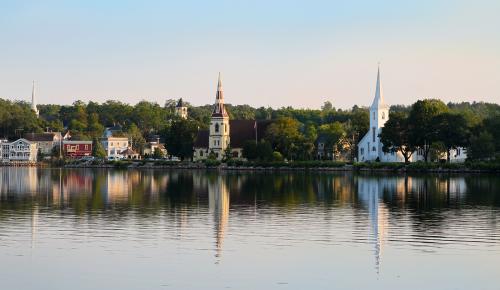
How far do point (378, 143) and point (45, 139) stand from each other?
66.9m

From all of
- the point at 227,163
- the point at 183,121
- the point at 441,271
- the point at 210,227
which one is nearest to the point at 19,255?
the point at 210,227

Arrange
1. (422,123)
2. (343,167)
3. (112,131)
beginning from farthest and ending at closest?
1. (112,131)
2. (343,167)
3. (422,123)

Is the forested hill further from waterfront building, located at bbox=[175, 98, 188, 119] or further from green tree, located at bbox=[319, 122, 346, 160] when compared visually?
green tree, located at bbox=[319, 122, 346, 160]

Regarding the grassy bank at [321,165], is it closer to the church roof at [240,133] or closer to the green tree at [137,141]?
the church roof at [240,133]

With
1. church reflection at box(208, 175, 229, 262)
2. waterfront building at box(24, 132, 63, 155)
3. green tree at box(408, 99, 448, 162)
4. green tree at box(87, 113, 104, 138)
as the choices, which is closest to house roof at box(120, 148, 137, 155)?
waterfront building at box(24, 132, 63, 155)

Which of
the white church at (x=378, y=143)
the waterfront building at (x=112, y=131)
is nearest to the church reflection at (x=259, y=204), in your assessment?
the white church at (x=378, y=143)

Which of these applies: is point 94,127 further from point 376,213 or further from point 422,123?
point 376,213

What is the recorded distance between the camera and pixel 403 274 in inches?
842

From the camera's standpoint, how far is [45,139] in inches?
5846

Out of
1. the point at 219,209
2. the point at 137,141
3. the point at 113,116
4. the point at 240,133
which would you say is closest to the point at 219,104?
the point at 240,133

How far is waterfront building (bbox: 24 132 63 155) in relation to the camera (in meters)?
148

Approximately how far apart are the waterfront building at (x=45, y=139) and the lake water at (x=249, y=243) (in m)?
105

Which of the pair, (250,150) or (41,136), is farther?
(41,136)

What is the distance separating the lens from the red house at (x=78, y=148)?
144 metres
